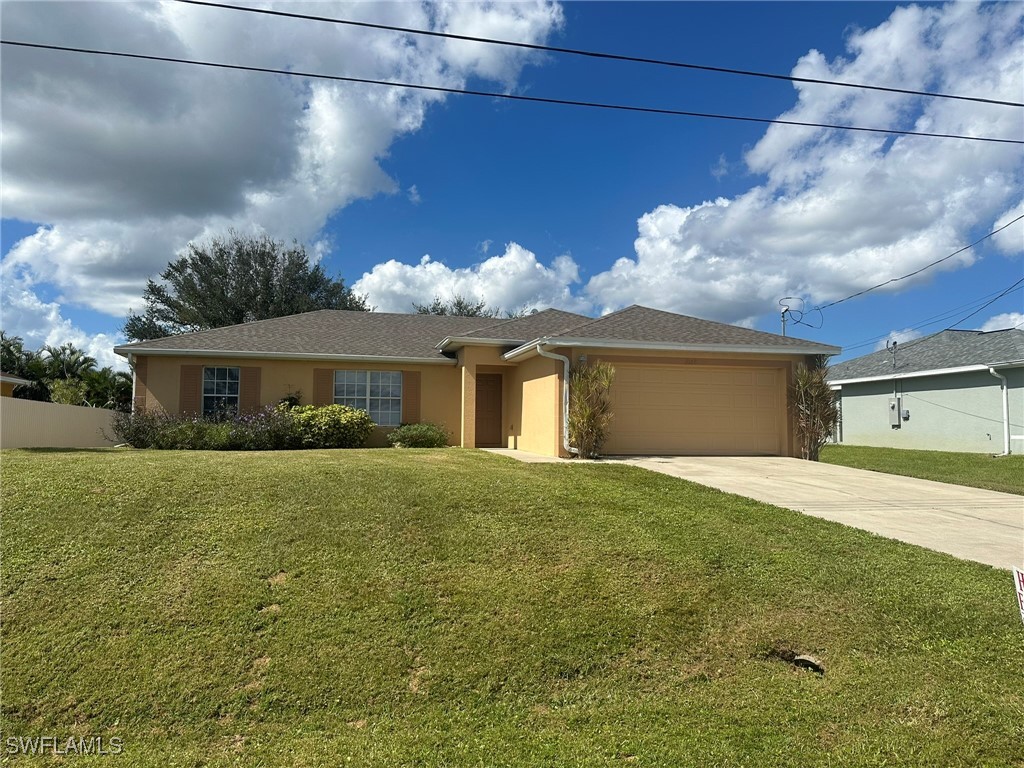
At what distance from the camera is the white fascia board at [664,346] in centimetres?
1291

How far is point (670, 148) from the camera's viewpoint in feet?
45.9

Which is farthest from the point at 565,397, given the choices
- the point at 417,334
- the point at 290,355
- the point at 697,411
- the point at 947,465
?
the point at 947,465

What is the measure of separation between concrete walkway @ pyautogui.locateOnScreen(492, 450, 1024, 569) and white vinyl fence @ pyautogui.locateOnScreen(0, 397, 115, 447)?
11511 millimetres

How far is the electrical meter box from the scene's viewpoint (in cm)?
2244

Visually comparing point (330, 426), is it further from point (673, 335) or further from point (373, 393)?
point (673, 335)

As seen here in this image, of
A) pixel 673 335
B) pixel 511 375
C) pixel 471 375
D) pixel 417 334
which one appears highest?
pixel 417 334

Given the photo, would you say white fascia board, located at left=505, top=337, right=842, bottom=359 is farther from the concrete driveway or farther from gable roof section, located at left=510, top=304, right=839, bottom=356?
the concrete driveway

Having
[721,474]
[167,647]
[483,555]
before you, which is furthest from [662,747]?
[721,474]

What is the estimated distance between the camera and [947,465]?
50.9ft

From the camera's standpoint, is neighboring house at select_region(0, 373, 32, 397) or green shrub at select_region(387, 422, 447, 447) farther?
neighboring house at select_region(0, 373, 32, 397)

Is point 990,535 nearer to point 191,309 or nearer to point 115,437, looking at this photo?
point 115,437

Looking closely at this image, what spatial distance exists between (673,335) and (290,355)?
960 cm
